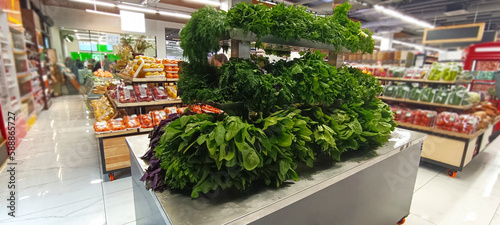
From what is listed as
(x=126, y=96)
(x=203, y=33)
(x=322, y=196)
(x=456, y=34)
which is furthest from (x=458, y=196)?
(x=456, y=34)

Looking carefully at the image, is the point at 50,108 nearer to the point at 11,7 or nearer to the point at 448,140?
the point at 11,7

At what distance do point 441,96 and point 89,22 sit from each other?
1068 centimetres

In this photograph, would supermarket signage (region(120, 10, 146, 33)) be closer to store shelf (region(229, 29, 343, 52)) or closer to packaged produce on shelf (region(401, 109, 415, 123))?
store shelf (region(229, 29, 343, 52))

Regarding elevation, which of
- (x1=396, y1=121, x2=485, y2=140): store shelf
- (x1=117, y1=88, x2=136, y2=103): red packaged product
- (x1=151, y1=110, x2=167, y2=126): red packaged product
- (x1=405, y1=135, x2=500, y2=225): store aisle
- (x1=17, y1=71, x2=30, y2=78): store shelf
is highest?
(x1=17, y1=71, x2=30, y2=78): store shelf

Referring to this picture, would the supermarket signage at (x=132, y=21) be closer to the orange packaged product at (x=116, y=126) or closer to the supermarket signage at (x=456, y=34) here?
the orange packaged product at (x=116, y=126)

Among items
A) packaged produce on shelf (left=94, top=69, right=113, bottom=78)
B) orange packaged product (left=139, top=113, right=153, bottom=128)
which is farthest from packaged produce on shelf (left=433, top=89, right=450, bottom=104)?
packaged produce on shelf (left=94, top=69, right=113, bottom=78)

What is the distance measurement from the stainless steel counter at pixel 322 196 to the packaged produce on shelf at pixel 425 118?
2.07 m

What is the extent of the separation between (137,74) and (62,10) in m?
7.29

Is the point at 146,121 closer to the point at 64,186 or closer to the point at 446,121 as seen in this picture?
the point at 64,186

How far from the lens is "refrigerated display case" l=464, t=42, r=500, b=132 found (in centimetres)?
457

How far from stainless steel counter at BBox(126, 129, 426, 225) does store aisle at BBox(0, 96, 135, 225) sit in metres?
0.98

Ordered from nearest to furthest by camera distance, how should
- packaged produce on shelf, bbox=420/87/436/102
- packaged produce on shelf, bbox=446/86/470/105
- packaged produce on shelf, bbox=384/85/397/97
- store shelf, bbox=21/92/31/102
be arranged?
packaged produce on shelf, bbox=446/86/470/105 → packaged produce on shelf, bbox=420/87/436/102 → packaged produce on shelf, bbox=384/85/397/97 → store shelf, bbox=21/92/31/102

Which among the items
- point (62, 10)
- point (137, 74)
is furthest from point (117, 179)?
point (62, 10)

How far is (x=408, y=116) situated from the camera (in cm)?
386
